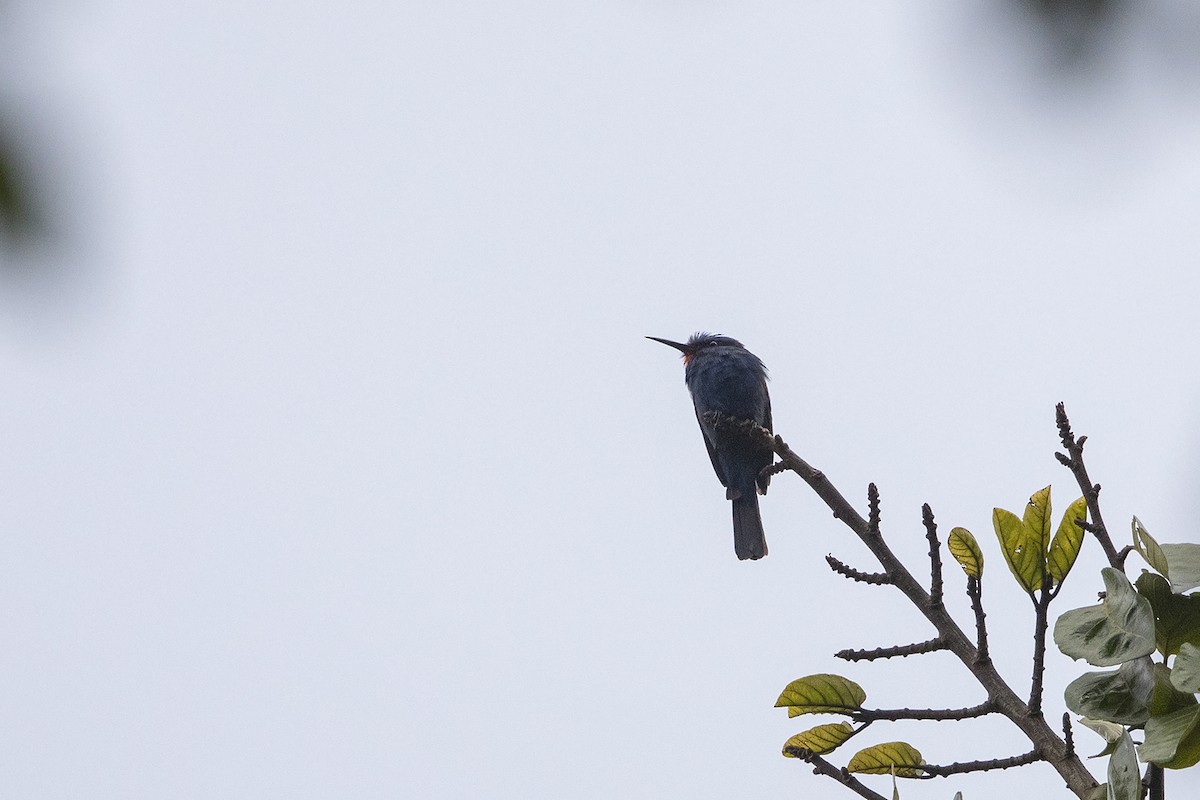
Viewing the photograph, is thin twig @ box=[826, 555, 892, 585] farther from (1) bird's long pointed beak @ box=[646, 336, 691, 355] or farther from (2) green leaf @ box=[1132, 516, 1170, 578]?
(1) bird's long pointed beak @ box=[646, 336, 691, 355]

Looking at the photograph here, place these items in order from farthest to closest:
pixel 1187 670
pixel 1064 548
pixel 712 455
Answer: pixel 712 455
pixel 1064 548
pixel 1187 670

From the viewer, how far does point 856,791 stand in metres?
2.39

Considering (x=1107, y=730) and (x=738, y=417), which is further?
(x=738, y=417)

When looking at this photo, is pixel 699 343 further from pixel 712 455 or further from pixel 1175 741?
pixel 1175 741

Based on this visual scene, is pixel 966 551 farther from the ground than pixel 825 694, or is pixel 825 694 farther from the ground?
pixel 966 551

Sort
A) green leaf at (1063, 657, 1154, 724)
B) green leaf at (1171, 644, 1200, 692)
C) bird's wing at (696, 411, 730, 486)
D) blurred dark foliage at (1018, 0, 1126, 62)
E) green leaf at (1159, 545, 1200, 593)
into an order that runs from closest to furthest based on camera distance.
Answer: blurred dark foliage at (1018, 0, 1126, 62) < green leaf at (1171, 644, 1200, 692) < green leaf at (1159, 545, 1200, 593) < green leaf at (1063, 657, 1154, 724) < bird's wing at (696, 411, 730, 486)

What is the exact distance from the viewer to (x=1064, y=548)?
2.48 m

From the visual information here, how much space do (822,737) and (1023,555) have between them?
0.61m

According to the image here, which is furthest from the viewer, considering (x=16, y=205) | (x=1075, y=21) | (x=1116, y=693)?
(x=1116, y=693)

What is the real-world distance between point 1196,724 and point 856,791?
28.6 inches

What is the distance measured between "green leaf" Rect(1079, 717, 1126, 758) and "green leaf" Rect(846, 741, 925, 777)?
0.45 metres

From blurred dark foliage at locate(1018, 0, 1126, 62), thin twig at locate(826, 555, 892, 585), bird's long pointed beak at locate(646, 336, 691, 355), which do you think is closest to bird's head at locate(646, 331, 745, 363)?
bird's long pointed beak at locate(646, 336, 691, 355)

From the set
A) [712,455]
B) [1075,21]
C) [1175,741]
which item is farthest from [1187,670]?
[712,455]

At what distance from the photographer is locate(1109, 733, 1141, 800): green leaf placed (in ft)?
6.24
